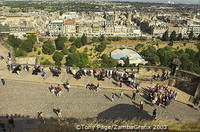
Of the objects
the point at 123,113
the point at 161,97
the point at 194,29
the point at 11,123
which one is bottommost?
the point at 194,29

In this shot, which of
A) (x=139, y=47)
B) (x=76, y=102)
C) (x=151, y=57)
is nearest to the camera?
(x=76, y=102)

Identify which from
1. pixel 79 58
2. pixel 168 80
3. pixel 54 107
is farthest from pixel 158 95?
pixel 79 58

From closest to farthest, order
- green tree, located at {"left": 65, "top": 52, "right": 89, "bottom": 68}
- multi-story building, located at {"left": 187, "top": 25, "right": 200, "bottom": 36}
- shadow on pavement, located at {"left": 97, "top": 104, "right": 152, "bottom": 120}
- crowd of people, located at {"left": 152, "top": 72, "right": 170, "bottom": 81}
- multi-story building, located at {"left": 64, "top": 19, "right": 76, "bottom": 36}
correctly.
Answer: shadow on pavement, located at {"left": 97, "top": 104, "right": 152, "bottom": 120} < crowd of people, located at {"left": 152, "top": 72, "right": 170, "bottom": 81} < green tree, located at {"left": 65, "top": 52, "right": 89, "bottom": 68} < multi-story building, located at {"left": 64, "top": 19, "right": 76, "bottom": 36} < multi-story building, located at {"left": 187, "top": 25, "right": 200, "bottom": 36}

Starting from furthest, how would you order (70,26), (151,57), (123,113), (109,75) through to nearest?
(70,26) < (151,57) < (109,75) < (123,113)

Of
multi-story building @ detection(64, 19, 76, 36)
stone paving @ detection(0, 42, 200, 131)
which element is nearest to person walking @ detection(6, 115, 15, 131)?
stone paving @ detection(0, 42, 200, 131)

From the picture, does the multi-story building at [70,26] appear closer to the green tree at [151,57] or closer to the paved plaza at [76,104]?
the green tree at [151,57]

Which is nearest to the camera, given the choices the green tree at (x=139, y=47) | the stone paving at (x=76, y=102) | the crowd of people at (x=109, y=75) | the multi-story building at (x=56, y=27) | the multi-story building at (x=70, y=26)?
the stone paving at (x=76, y=102)

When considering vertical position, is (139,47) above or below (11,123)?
below

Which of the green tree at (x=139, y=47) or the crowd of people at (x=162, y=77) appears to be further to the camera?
the green tree at (x=139, y=47)

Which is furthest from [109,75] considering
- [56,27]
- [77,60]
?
[56,27]

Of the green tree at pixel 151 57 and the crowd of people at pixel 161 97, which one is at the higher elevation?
the crowd of people at pixel 161 97

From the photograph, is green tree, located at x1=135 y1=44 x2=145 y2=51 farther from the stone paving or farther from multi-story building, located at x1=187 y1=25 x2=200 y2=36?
multi-story building, located at x1=187 y1=25 x2=200 y2=36

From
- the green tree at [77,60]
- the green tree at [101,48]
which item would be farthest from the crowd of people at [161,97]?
the green tree at [101,48]

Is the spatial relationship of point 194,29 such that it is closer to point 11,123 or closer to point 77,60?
point 77,60
